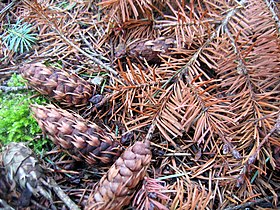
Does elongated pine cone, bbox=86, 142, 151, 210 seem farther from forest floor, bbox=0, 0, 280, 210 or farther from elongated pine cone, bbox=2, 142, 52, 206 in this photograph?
elongated pine cone, bbox=2, 142, 52, 206

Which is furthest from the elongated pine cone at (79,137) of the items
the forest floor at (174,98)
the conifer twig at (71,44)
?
the conifer twig at (71,44)

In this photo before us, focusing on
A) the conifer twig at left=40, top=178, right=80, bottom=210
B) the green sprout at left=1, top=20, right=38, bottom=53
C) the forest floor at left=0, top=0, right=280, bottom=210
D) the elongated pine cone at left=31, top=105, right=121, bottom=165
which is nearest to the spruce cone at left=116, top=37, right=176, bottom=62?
the forest floor at left=0, top=0, right=280, bottom=210

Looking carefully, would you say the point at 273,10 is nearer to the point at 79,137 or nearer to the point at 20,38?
the point at 79,137

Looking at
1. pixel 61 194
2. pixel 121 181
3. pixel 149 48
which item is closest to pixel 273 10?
pixel 149 48

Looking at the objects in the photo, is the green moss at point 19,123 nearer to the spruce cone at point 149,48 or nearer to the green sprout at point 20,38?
the green sprout at point 20,38

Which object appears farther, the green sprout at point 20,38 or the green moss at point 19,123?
the green sprout at point 20,38

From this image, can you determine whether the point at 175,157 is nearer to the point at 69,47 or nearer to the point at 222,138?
the point at 222,138
